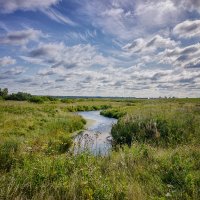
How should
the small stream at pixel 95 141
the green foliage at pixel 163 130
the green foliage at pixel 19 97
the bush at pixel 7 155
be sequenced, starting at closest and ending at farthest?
1. the bush at pixel 7 155
2. the small stream at pixel 95 141
3. the green foliage at pixel 163 130
4. the green foliage at pixel 19 97

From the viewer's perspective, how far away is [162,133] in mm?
16406

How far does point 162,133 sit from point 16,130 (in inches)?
430

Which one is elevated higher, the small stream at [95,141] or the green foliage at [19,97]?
the green foliage at [19,97]

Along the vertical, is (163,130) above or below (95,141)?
above

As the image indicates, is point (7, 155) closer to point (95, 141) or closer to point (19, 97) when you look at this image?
point (95, 141)

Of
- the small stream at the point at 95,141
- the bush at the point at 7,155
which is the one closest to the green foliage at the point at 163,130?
the small stream at the point at 95,141

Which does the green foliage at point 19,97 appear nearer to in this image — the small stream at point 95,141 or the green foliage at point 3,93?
the green foliage at point 3,93

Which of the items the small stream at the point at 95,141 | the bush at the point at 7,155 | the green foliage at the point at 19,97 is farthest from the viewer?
the green foliage at the point at 19,97

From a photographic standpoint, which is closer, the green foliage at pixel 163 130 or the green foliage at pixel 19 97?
the green foliage at pixel 163 130

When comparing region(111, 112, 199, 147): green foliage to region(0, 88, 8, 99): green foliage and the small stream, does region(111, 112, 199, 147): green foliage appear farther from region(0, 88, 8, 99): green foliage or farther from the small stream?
region(0, 88, 8, 99): green foliage

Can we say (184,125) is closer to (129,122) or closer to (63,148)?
(129,122)

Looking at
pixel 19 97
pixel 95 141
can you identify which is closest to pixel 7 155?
pixel 95 141

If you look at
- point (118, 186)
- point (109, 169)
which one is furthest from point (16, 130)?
point (118, 186)

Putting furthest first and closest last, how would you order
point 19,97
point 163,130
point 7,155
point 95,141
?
1. point 19,97
2. point 95,141
3. point 163,130
4. point 7,155
